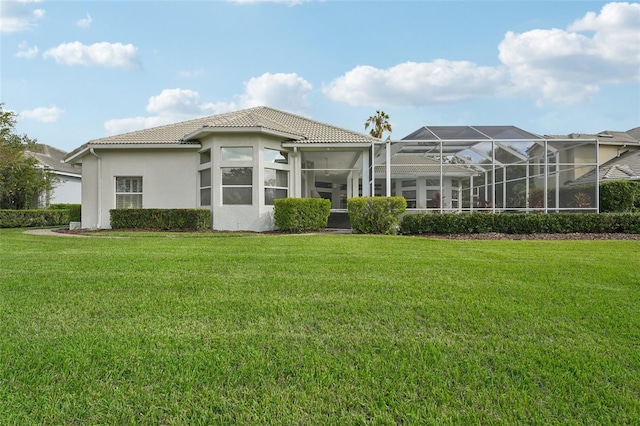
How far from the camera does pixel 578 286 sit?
4816 millimetres

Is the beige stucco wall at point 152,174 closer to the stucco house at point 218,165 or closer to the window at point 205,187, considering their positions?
the stucco house at point 218,165

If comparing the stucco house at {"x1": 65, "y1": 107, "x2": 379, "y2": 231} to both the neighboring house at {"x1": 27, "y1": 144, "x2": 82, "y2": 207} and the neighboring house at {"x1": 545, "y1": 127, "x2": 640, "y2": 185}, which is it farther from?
the neighboring house at {"x1": 27, "y1": 144, "x2": 82, "y2": 207}

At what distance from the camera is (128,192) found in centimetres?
→ 1617

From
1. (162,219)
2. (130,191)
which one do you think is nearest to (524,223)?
(162,219)

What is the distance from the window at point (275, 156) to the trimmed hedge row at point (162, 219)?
10.2ft

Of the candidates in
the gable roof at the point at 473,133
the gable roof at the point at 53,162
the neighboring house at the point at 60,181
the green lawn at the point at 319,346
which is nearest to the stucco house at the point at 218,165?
the gable roof at the point at 473,133

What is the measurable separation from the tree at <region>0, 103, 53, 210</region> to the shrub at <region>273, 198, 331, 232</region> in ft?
52.3

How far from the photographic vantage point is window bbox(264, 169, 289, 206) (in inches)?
570

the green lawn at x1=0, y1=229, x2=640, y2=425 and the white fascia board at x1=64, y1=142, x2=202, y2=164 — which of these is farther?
the white fascia board at x1=64, y1=142, x2=202, y2=164

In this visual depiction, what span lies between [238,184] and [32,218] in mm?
13438

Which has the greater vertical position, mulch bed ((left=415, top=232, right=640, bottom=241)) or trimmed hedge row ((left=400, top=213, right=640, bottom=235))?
trimmed hedge row ((left=400, top=213, right=640, bottom=235))

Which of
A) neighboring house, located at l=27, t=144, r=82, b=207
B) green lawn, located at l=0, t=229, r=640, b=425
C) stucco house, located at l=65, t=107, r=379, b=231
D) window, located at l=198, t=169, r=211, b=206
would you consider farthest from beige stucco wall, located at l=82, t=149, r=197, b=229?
neighboring house, located at l=27, t=144, r=82, b=207

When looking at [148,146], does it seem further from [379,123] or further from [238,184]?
[379,123]

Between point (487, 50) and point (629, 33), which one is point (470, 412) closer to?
point (487, 50)
